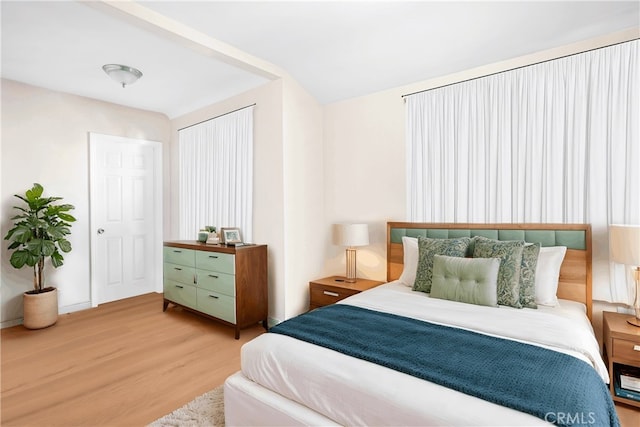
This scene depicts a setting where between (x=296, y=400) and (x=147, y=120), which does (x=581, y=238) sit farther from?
(x=147, y=120)

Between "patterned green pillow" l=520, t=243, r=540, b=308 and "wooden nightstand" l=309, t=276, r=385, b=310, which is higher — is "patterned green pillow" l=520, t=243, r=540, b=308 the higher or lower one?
the higher one

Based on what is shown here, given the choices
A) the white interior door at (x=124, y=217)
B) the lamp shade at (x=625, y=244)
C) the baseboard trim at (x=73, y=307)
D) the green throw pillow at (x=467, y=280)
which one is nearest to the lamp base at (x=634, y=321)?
the lamp shade at (x=625, y=244)

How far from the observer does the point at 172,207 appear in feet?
16.9

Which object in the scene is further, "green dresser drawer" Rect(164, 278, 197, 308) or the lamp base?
"green dresser drawer" Rect(164, 278, 197, 308)

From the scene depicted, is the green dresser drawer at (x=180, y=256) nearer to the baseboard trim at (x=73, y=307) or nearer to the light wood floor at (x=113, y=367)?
the light wood floor at (x=113, y=367)

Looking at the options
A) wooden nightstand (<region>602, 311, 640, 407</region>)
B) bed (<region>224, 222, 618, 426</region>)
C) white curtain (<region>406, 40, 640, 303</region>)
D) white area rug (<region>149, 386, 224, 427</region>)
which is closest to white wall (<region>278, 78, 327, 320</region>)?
white curtain (<region>406, 40, 640, 303</region>)

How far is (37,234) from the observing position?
356 centimetres

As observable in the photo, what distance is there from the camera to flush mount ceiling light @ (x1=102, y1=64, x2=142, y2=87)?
3.39m

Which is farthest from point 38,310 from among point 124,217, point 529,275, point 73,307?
point 529,275

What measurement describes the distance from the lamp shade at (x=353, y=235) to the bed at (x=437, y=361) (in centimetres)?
91

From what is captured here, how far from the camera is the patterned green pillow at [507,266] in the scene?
7.40 ft

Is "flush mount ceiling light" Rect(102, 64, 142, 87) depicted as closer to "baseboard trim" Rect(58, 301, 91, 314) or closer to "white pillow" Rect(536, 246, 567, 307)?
"baseboard trim" Rect(58, 301, 91, 314)

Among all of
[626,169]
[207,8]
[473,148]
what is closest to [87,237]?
[207,8]

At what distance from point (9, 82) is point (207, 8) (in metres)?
2.87
